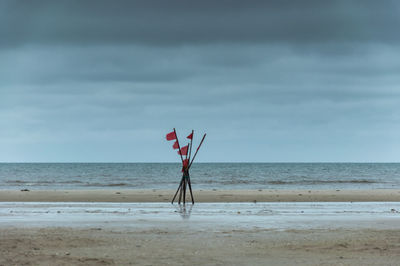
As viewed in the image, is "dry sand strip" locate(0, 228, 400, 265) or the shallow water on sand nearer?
"dry sand strip" locate(0, 228, 400, 265)

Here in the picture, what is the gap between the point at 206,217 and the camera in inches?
741

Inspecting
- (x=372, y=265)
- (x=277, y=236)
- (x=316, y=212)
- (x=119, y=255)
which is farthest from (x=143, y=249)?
(x=316, y=212)

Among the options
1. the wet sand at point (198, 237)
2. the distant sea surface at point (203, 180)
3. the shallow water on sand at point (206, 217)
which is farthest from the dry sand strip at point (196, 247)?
the distant sea surface at point (203, 180)

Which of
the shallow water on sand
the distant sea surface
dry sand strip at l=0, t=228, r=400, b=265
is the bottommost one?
dry sand strip at l=0, t=228, r=400, b=265

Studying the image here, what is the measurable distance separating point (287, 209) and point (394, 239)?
9.35 m

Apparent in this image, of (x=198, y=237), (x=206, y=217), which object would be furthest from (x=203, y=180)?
(x=198, y=237)

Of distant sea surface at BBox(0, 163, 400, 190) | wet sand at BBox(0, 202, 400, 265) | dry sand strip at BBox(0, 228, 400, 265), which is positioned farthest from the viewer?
distant sea surface at BBox(0, 163, 400, 190)

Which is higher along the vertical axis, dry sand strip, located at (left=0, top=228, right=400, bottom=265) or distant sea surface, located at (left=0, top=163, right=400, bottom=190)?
distant sea surface, located at (left=0, top=163, right=400, bottom=190)

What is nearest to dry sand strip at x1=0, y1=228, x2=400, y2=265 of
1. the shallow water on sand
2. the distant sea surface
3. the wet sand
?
the wet sand

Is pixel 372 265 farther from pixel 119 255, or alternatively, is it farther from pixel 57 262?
pixel 57 262

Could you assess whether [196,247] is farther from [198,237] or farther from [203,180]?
[203,180]

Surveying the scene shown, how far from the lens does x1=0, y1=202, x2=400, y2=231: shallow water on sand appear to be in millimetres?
16312

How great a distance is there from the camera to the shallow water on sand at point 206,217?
53.5 feet

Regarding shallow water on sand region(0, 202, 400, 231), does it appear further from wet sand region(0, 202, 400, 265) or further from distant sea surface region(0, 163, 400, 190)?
distant sea surface region(0, 163, 400, 190)
